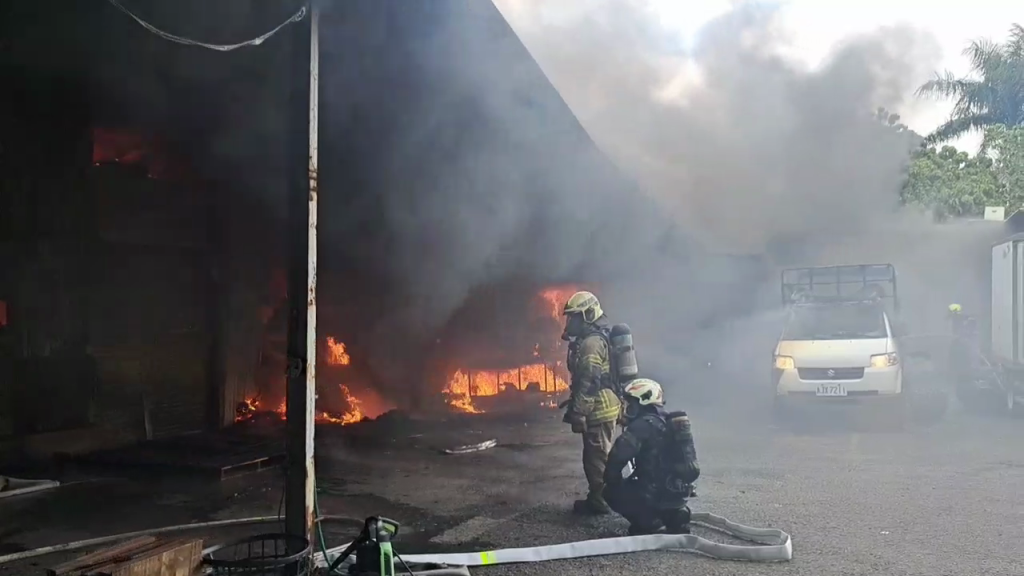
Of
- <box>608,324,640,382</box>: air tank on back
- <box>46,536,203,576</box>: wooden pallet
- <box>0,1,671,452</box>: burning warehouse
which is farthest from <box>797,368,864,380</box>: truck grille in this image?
<box>46,536,203,576</box>: wooden pallet

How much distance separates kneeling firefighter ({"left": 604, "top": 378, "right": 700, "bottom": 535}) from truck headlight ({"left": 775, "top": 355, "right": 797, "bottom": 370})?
5570 millimetres

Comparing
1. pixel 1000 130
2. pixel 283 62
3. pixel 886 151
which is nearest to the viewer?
pixel 283 62

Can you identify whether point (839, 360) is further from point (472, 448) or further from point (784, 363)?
point (472, 448)

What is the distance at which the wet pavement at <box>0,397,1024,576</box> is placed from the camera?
518 centimetres

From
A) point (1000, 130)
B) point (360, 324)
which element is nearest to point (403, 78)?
point (360, 324)

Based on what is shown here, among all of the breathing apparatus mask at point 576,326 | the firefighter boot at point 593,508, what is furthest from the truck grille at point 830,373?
the firefighter boot at point 593,508

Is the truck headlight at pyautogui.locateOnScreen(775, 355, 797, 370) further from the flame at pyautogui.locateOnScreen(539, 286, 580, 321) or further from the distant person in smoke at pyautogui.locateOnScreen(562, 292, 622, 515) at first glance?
the flame at pyautogui.locateOnScreen(539, 286, 580, 321)

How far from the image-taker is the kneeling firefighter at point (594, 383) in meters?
6.41

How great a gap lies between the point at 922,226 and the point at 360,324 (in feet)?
47.3

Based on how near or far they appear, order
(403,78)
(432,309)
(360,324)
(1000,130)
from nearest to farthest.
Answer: (403,78) → (360,324) → (432,309) → (1000,130)

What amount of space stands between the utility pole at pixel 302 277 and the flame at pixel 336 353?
7.25 m

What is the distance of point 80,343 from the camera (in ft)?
28.4

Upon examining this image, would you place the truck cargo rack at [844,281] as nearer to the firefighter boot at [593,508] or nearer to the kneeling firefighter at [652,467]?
the firefighter boot at [593,508]

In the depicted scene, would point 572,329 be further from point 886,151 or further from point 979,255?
point 979,255
